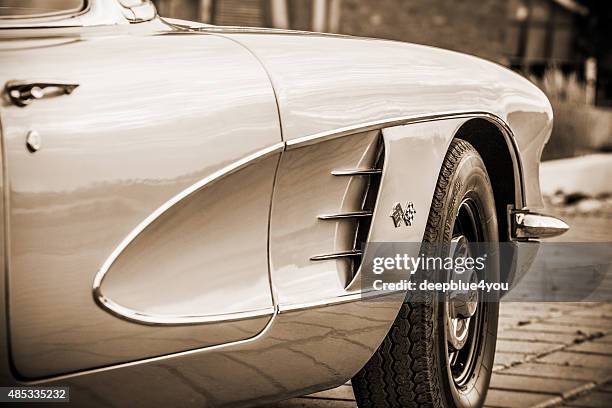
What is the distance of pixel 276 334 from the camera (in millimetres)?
2238

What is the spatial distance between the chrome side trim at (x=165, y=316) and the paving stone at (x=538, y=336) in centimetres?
252

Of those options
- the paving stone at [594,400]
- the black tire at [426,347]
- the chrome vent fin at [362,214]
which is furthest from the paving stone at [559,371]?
the chrome vent fin at [362,214]

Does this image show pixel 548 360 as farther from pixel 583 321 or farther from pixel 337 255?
pixel 337 255

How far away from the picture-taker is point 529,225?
10.6ft

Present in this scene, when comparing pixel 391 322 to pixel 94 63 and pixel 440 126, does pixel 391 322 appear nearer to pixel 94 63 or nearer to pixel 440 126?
pixel 440 126

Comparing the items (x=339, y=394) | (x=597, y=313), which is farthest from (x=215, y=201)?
(x=597, y=313)

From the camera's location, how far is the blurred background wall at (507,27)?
13.9 m

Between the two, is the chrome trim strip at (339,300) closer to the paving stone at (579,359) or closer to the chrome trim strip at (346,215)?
the chrome trim strip at (346,215)

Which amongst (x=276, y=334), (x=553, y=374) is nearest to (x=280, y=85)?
(x=276, y=334)

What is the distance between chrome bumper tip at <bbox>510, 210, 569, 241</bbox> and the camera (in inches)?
127

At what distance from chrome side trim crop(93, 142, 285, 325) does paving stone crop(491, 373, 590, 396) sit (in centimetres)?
169

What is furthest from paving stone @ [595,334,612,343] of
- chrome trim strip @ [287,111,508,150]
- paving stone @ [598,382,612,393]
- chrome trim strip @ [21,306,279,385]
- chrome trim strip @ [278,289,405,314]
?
chrome trim strip @ [21,306,279,385]

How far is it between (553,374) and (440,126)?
154cm

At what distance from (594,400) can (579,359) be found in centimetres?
58
